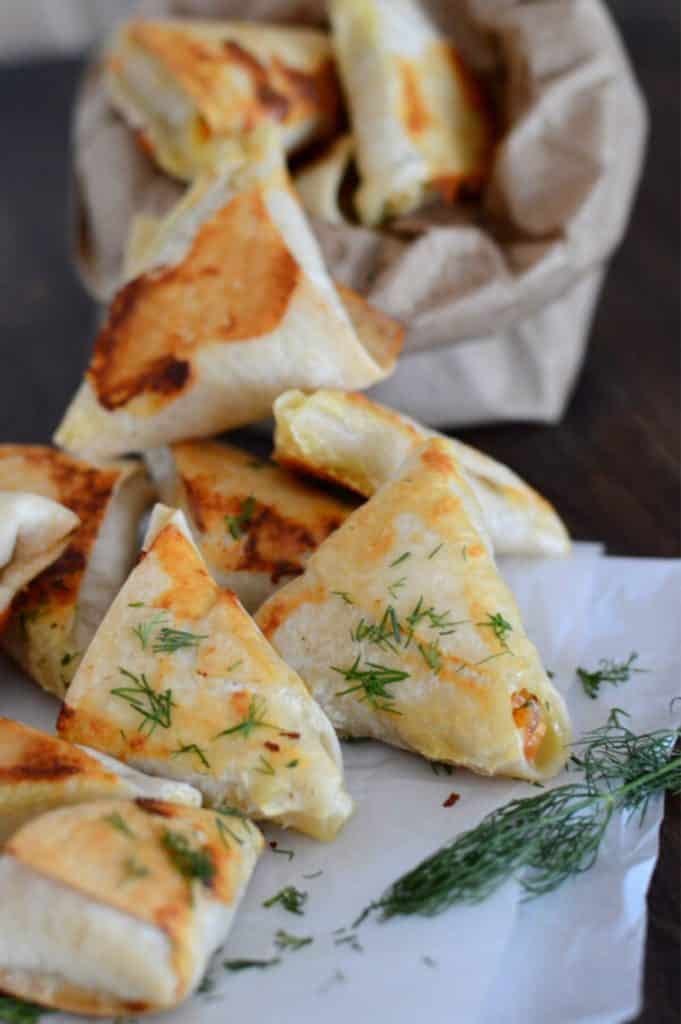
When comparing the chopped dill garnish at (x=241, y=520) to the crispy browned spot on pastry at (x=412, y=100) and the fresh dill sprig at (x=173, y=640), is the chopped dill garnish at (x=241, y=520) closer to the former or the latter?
the fresh dill sprig at (x=173, y=640)

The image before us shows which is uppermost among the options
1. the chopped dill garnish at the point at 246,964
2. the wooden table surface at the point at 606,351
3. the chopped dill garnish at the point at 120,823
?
the chopped dill garnish at the point at 120,823

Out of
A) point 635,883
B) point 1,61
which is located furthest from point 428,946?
point 1,61

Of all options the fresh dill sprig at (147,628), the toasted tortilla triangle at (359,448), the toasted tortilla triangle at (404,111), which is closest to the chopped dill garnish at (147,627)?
the fresh dill sprig at (147,628)

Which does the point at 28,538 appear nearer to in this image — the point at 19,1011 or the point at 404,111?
the point at 19,1011

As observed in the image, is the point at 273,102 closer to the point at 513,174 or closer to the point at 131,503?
the point at 513,174

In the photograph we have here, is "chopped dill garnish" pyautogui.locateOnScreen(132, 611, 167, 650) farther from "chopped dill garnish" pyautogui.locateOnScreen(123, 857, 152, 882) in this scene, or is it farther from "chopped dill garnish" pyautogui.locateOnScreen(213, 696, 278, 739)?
"chopped dill garnish" pyautogui.locateOnScreen(123, 857, 152, 882)

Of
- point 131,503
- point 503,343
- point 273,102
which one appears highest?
point 273,102
